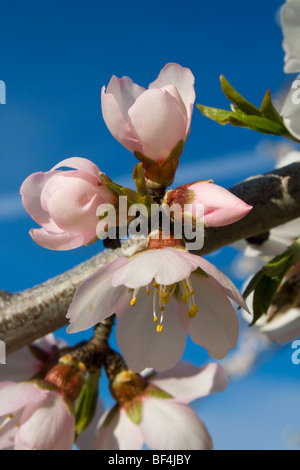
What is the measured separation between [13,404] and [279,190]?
0.68 m

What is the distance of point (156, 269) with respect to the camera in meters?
0.72

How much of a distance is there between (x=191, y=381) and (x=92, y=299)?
0.54m

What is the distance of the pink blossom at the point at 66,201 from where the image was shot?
76cm

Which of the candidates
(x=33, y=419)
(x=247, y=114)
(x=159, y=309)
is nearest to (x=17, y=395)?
(x=33, y=419)

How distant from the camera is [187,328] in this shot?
860mm

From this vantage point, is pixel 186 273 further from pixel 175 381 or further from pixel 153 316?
pixel 175 381

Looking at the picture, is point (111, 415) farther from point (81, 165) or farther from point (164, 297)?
point (81, 165)

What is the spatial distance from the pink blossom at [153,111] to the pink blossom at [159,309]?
172 millimetres

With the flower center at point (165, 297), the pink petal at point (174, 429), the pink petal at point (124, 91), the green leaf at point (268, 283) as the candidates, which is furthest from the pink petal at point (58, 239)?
the pink petal at point (174, 429)

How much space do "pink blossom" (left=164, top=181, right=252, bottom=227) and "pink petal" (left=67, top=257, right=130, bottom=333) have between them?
119 millimetres

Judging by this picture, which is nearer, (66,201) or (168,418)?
(66,201)

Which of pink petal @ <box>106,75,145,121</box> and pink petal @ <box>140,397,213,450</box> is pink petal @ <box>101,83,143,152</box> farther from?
pink petal @ <box>140,397,213,450</box>
